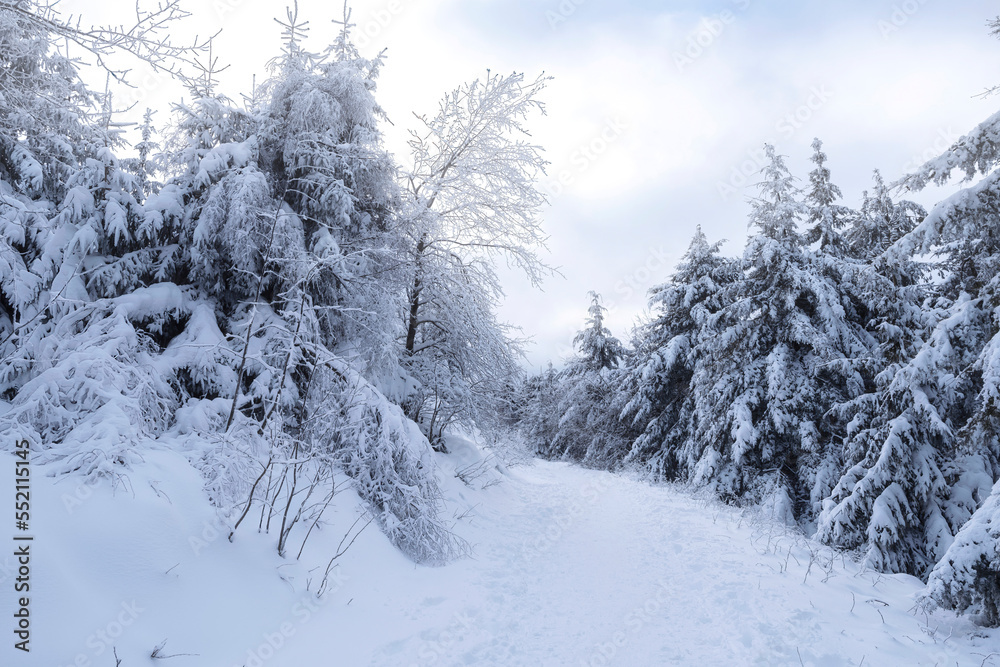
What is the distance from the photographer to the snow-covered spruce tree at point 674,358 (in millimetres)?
17641

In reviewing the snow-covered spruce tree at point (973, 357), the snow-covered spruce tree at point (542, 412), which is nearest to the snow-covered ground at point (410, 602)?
the snow-covered spruce tree at point (973, 357)

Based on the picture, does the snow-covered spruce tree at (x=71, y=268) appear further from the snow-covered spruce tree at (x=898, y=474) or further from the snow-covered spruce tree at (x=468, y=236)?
the snow-covered spruce tree at (x=898, y=474)

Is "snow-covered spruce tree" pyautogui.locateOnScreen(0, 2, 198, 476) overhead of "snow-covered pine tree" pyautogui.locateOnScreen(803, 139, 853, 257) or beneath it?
beneath

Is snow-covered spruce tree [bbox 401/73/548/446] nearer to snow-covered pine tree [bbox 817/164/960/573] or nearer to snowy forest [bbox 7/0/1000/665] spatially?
snowy forest [bbox 7/0/1000/665]

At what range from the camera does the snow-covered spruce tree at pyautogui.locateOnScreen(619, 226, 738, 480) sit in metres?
17.6

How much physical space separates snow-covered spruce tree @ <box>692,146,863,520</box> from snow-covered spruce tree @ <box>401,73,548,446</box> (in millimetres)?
6595

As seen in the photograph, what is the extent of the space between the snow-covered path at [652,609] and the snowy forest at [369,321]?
64cm

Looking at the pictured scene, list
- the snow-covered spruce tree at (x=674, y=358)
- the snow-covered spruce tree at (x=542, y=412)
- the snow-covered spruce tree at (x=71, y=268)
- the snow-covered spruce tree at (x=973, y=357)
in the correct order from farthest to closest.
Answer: the snow-covered spruce tree at (x=542, y=412)
the snow-covered spruce tree at (x=674, y=358)
the snow-covered spruce tree at (x=973, y=357)
the snow-covered spruce tree at (x=71, y=268)

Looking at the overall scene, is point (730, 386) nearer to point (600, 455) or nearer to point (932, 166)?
point (932, 166)

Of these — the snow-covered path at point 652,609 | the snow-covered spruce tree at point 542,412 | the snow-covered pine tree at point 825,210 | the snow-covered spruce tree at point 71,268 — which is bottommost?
the snow-covered spruce tree at point 542,412

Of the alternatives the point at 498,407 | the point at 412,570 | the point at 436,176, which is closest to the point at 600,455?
the point at 498,407

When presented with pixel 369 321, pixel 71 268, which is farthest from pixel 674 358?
pixel 71 268

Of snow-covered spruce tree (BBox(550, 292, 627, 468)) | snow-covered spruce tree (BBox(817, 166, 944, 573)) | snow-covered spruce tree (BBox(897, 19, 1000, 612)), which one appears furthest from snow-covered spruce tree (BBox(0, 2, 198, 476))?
snow-covered spruce tree (BBox(550, 292, 627, 468))

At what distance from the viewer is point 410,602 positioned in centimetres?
498
